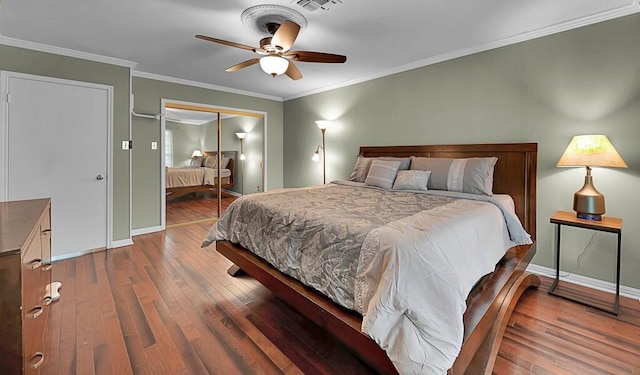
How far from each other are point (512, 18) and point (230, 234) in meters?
3.12

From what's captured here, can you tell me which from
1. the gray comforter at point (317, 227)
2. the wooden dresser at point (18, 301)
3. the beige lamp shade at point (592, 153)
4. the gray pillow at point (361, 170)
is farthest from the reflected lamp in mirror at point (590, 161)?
the wooden dresser at point (18, 301)

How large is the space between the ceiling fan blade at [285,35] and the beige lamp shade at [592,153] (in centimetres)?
242

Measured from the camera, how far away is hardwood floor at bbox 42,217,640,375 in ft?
5.24

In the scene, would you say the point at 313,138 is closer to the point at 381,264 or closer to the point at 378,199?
the point at 378,199

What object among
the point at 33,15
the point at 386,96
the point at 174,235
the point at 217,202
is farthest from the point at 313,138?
the point at 33,15

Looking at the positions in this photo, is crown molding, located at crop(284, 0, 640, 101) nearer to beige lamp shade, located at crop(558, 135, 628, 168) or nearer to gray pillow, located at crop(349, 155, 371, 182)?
beige lamp shade, located at crop(558, 135, 628, 168)

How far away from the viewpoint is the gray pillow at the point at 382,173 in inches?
126

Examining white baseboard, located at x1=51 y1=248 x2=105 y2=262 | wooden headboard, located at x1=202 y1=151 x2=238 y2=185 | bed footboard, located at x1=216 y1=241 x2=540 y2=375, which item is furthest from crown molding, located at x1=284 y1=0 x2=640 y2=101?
white baseboard, located at x1=51 y1=248 x2=105 y2=262

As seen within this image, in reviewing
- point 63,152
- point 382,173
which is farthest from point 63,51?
point 382,173

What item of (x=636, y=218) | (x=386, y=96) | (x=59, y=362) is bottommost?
(x=59, y=362)

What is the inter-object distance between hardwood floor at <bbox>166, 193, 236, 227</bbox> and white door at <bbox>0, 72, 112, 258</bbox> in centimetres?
120

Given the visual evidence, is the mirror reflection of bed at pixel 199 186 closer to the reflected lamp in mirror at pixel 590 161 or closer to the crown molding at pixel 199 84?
the crown molding at pixel 199 84

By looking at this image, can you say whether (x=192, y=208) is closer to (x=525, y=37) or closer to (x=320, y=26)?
(x=320, y=26)

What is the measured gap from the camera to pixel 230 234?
2.57m
